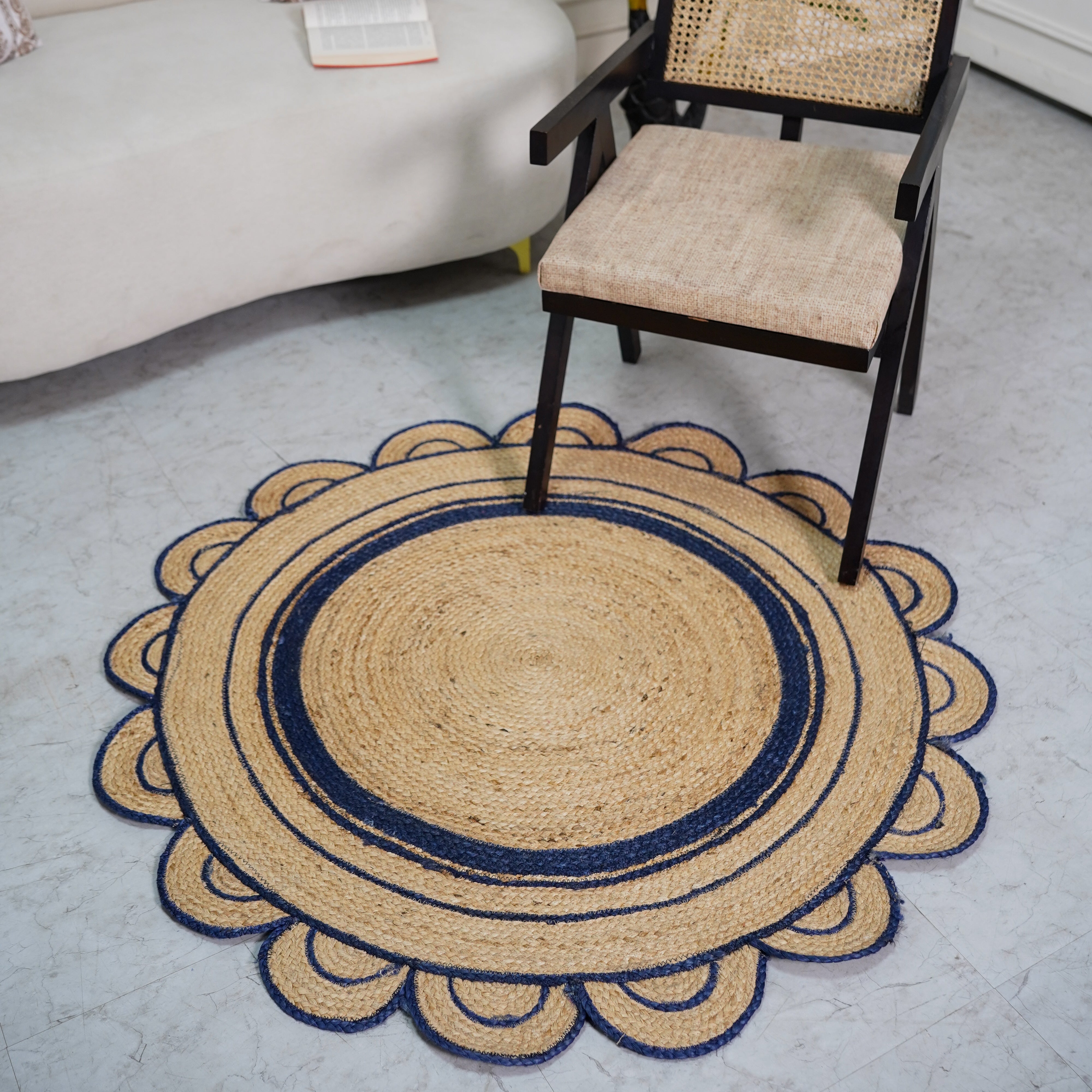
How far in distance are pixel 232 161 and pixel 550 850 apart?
135 cm

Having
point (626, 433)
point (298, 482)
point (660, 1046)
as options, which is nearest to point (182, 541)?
point (298, 482)

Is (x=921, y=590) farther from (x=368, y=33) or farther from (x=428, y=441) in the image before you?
(x=368, y=33)

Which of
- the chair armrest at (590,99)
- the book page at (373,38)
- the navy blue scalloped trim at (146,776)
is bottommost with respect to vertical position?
the navy blue scalloped trim at (146,776)

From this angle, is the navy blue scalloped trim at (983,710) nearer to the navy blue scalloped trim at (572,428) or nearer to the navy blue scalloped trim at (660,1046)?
the navy blue scalloped trim at (660,1046)

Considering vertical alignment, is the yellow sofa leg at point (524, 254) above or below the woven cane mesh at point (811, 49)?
below

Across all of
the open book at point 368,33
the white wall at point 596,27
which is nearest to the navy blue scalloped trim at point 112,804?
the open book at point 368,33

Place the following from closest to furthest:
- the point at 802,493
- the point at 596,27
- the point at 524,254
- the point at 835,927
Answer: the point at 835,927
the point at 802,493
the point at 524,254
the point at 596,27

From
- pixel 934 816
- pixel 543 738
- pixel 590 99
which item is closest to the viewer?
pixel 934 816

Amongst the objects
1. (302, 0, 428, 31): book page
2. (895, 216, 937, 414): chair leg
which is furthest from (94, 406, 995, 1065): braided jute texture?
(302, 0, 428, 31): book page

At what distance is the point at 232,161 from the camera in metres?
2.07

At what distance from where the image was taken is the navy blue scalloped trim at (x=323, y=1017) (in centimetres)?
133

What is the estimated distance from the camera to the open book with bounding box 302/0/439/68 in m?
2.17

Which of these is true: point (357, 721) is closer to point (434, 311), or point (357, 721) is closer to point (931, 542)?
point (931, 542)

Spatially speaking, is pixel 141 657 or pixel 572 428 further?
pixel 572 428
